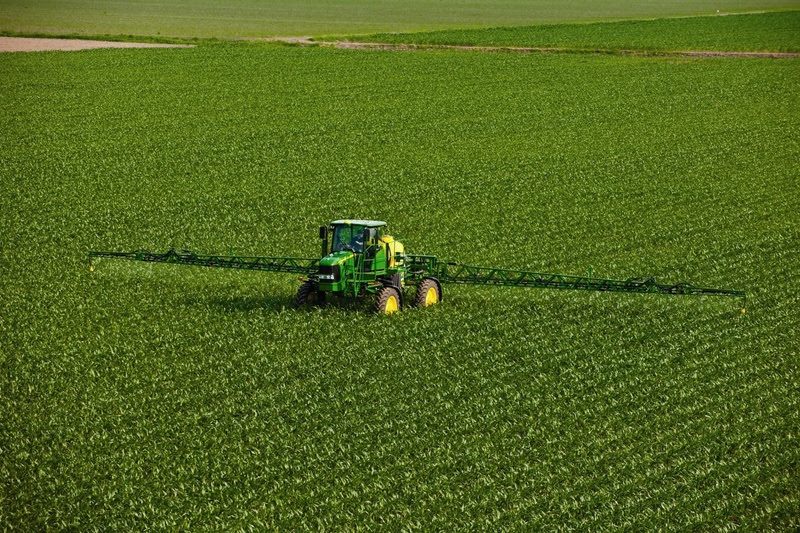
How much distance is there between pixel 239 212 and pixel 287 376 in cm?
1449

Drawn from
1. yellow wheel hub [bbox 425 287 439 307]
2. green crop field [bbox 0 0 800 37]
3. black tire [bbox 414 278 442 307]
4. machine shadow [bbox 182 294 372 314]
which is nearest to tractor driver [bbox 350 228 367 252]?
machine shadow [bbox 182 294 372 314]

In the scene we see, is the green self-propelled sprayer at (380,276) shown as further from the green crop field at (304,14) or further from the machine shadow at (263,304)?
the green crop field at (304,14)

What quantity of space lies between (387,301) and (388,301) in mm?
96

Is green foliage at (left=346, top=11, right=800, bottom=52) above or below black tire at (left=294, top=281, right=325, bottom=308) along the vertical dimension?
above

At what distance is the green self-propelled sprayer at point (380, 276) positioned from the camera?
883 inches

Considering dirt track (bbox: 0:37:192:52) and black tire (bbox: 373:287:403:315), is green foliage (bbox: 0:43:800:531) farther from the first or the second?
dirt track (bbox: 0:37:192:52)

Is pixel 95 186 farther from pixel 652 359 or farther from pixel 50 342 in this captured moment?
pixel 652 359

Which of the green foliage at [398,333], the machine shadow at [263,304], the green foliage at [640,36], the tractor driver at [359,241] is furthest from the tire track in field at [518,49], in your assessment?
the tractor driver at [359,241]

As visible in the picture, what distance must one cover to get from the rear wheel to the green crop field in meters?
53.7

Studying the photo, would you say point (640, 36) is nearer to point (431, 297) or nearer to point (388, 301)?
point (431, 297)

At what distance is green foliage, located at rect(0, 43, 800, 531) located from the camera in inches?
570

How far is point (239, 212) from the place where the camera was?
106ft

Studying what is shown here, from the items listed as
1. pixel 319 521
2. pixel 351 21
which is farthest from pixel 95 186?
pixel 351 21

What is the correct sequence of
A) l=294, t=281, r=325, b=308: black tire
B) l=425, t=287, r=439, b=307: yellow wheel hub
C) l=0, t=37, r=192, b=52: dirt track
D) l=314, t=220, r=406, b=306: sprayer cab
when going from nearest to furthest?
l=314, t=220, r=406, b=306: sprayer cab, l=294, t=281, r=325, b=308: black tire, l=425, t=287, r=439, b=307: yellow wheel hub, l=0, t=37, r=192, b=52: dirt track
